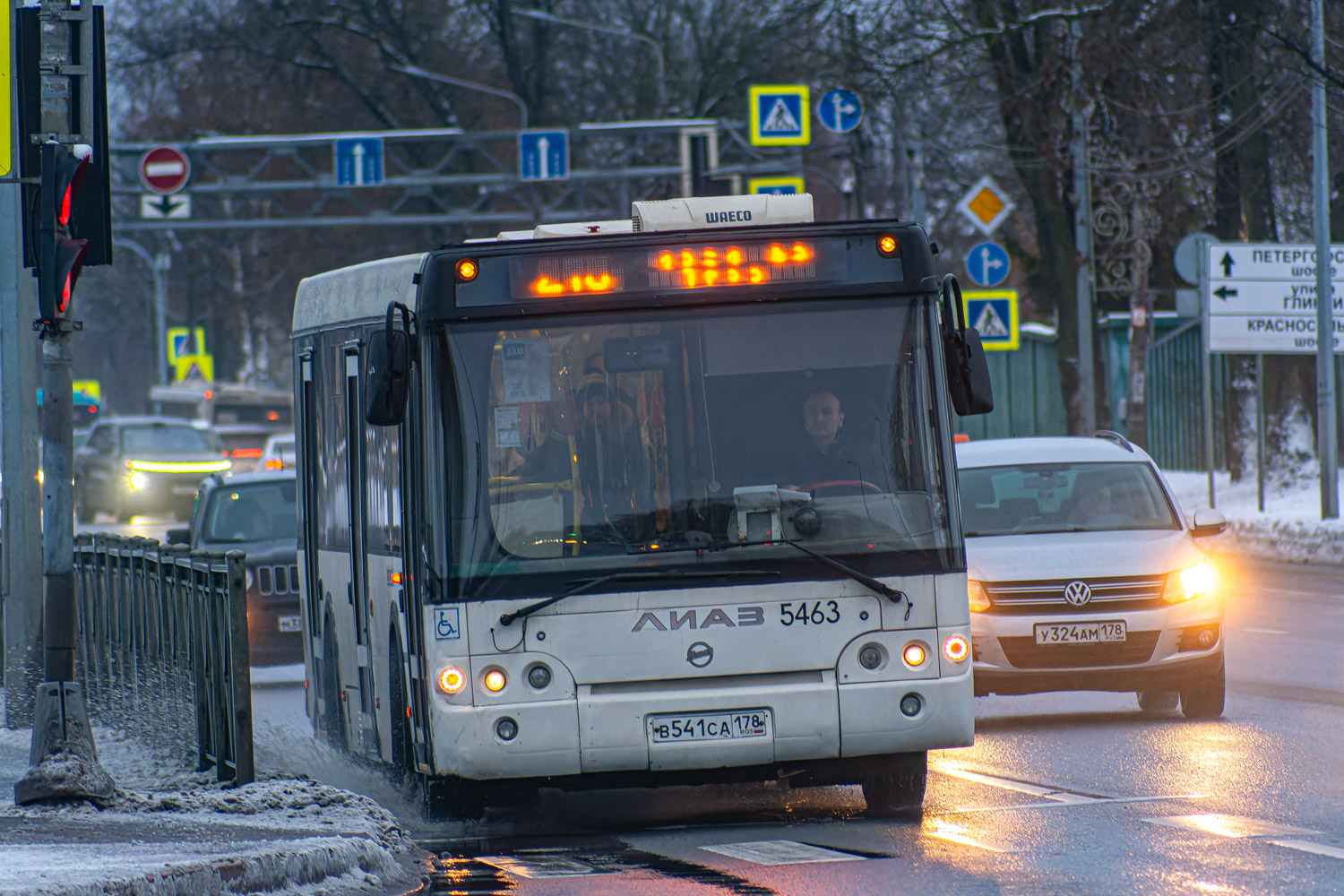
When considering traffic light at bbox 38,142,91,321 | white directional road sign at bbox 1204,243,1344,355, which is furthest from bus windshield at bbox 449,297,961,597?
white directional road sign at bbox 1204,243,1344,355

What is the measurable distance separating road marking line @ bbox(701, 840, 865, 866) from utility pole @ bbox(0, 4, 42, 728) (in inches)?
255

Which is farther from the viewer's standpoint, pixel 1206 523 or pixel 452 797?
pixel 1206 523

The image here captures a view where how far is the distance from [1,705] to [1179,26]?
61.2 ft

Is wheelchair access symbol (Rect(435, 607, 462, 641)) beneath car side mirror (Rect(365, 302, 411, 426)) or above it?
beneath

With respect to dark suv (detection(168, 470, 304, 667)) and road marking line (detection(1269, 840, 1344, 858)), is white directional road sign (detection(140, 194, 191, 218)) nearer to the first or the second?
dark suv (detection(168, 470, 304, 667))

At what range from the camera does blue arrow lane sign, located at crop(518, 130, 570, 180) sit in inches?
1672

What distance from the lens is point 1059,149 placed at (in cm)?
2986

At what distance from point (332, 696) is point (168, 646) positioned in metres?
0.84

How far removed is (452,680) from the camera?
27.4ft

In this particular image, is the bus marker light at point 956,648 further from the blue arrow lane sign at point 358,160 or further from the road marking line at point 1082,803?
the blue arrow lane sign at point 358,160

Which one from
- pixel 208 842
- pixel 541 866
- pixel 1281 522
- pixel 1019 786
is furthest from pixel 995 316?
pixel 208 842

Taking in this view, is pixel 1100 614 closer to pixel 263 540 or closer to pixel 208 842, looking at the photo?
pixel 208 842

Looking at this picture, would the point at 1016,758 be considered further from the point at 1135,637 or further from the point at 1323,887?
the point at 1323,887

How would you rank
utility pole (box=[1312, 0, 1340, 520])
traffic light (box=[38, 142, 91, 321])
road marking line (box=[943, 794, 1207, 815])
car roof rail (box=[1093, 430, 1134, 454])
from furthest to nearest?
utility pole (box=[1312, 0, 1340, 520]) → car roof rail (box=[1093, 430, 1134, 454]) → traffic light (box=[38, 142, 91, 321]) → road marking line (box=[943, 794, 1207, 815])
